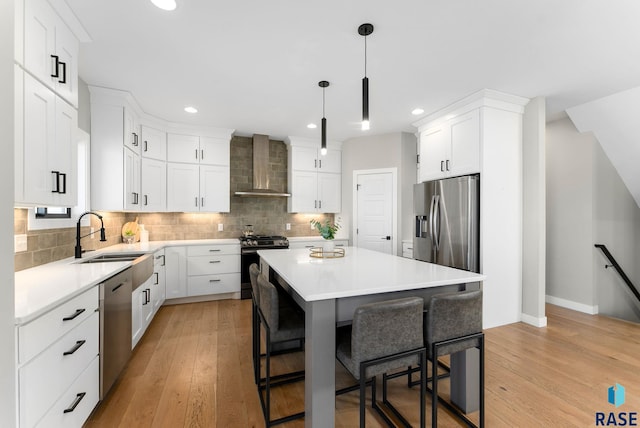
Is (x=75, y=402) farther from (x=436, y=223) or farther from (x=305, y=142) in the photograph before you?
(x=305, y=142)

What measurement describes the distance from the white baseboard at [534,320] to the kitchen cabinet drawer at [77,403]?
4.23 meters

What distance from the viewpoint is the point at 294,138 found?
488 centimetres

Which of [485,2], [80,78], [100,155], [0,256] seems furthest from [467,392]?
[80,78]

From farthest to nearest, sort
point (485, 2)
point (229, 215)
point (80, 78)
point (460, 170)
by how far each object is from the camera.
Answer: point (229, 215) < point (460, 170) < point (80, 78) < point (485, 2)

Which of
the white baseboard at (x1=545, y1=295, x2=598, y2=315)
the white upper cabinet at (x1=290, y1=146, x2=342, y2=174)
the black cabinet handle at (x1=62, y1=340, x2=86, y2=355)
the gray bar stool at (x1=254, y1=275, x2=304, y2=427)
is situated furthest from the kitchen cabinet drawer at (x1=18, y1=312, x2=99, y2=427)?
the white baseboard at (x1=545, y1=295, x2=598, y2=315)

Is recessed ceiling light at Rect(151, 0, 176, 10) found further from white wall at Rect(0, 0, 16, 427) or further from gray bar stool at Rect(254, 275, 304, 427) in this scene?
gray bar stool at Rect(254, 275, 304, 427)

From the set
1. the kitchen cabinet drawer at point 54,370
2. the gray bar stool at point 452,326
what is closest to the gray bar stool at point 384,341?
the gray bar stool at point 452,326

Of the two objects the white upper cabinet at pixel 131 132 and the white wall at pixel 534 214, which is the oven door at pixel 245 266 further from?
the white wall at pixel 534 214

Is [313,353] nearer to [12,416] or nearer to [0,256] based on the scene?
[12,416]

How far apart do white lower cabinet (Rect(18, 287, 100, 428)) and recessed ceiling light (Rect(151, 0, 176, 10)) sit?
1879 mm

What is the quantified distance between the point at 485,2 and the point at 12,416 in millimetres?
2994

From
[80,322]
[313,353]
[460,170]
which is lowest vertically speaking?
[313,353]

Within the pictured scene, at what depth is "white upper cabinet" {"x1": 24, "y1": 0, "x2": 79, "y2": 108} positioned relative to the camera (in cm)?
154

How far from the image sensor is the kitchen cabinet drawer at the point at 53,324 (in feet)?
3.82
